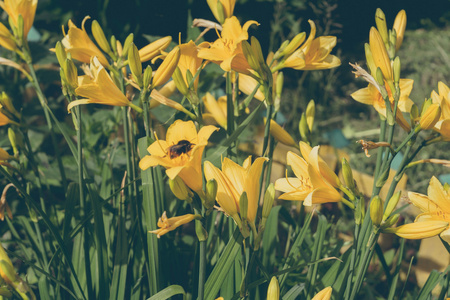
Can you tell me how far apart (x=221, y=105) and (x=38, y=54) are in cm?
129

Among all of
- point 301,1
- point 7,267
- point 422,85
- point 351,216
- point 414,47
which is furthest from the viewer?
point 414,47

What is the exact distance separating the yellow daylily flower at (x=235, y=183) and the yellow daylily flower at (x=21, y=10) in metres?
0.78

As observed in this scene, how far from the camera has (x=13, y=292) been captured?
1.00 meters

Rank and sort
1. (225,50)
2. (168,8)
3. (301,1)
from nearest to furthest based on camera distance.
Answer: (225,50)
(168,8)
(301,1)

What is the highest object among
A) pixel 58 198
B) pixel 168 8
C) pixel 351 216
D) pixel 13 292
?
pixel 168 8

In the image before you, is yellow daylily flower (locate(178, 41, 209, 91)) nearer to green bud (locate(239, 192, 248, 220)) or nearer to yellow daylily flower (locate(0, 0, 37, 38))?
green bud (locate(239, 192, 248, 220))

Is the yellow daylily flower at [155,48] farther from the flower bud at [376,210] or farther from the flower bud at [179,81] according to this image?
the flower bud at [376,210]

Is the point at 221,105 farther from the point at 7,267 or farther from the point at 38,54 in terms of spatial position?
the point at 38,54

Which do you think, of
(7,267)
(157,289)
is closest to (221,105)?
(157,289)

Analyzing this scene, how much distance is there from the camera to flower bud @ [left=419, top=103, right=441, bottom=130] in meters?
0.94

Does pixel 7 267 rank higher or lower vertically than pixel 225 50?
lower

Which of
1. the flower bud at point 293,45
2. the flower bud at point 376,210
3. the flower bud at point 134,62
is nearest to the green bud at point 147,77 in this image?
the flower bud at point 134,62

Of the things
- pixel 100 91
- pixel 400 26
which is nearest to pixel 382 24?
pixel 400 26

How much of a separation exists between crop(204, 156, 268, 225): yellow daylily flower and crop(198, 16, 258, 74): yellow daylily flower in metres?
0.24
